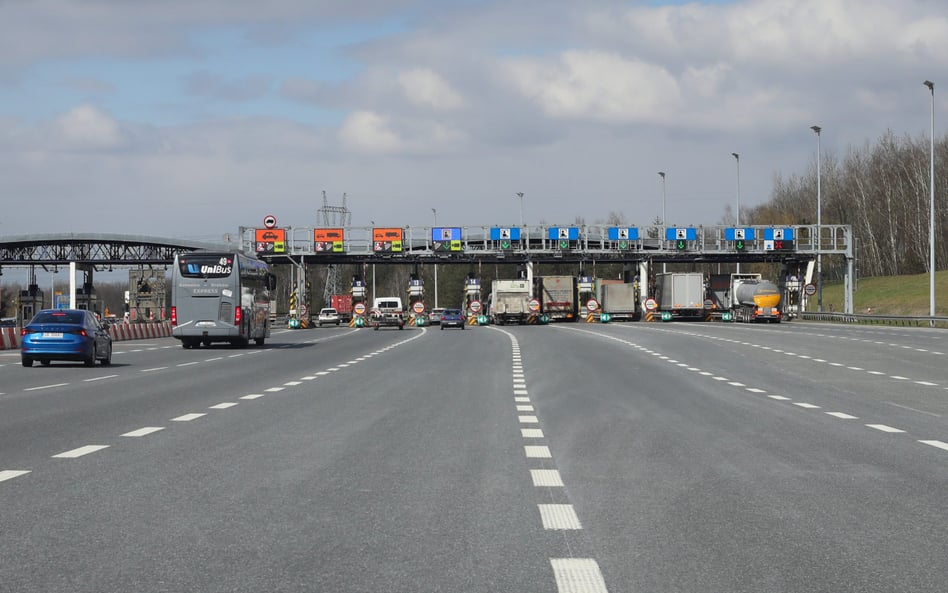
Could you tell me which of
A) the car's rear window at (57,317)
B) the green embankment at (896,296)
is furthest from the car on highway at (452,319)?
the car's rear window at (57,317)

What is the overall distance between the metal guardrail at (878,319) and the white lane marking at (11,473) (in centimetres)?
5257

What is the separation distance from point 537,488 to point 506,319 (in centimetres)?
7212

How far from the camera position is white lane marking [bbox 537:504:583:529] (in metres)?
7.18

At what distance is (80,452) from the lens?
424 inches

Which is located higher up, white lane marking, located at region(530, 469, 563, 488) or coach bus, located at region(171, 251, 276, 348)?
coach bus, located at region(171, 251, 276, 348)

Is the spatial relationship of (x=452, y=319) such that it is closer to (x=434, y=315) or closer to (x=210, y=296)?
(x=434, y=315)

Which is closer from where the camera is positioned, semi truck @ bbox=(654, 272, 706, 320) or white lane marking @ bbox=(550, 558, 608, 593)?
white lane marking @ bbox=(550, 558, 608, 593)

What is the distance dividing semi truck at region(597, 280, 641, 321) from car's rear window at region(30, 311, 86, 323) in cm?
5717

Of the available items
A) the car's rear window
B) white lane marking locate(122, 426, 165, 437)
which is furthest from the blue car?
white lane marking locate(122, 426, 165, 437)

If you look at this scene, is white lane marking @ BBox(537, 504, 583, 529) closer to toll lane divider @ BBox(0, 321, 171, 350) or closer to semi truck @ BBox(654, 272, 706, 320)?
toll lane divider @ BBox(0, 321, 171, 350)

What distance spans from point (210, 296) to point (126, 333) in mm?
14232

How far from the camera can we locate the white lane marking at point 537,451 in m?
10.5

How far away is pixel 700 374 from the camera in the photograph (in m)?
23.5

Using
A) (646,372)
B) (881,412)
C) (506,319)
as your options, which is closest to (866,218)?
(506,319)
